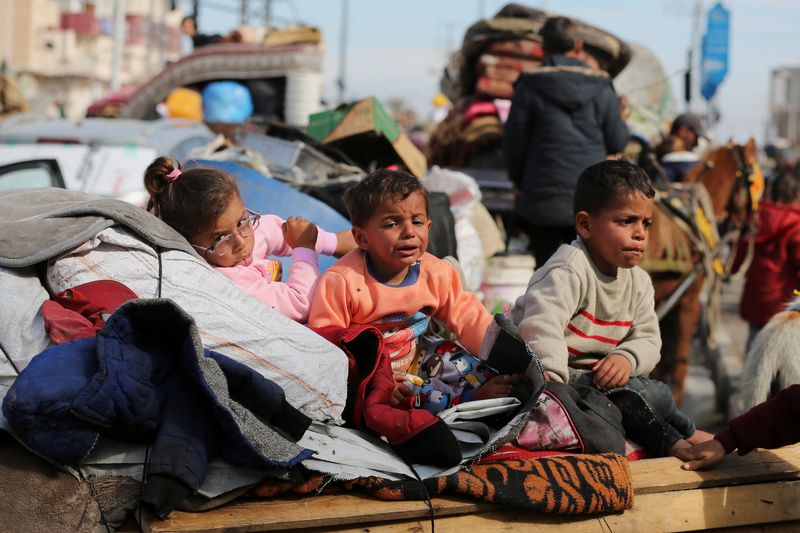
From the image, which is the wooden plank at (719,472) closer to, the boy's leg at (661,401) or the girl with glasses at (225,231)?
the boy's leg at (661,401)

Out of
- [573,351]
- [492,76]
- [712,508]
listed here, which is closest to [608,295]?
[573,351]

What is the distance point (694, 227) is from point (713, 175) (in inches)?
49.9

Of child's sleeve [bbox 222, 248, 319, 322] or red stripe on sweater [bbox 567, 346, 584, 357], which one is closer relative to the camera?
child's sleeve [bbox 222, 248, 319, 322]

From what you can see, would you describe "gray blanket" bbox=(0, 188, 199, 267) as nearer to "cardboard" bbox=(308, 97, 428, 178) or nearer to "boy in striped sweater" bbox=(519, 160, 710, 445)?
"boy in striped sweater" bbox=(519, 160, 710, 445)

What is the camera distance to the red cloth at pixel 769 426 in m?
2.80

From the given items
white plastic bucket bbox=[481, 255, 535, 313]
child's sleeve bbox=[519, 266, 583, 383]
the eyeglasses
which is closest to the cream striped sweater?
child's sleeve bbox=[519, 266, 583, 383]

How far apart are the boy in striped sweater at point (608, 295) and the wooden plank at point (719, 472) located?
28cm

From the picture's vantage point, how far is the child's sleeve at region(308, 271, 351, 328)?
2.99m

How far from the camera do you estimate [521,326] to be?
3084mm

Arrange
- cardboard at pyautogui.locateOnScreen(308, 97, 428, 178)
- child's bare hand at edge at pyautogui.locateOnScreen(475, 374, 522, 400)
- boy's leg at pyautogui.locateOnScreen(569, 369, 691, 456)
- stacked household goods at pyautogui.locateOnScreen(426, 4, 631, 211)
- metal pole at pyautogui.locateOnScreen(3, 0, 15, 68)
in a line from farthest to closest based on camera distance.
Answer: metal pole at pyautogui.locateOnScreen(3, 0, 15, 68), stacked household goods at pyautogui.locateOnScreen(426, 4, 631, 211), cardboard at pyautogui.locateOnScreen(308, 97, 428, 178), boy's leg at pyautogui.locateOnScreen(569, 369, 691, 456), child's bare hand at edge at pyautogui.locateOnScreen(475, 374, 522, 400)

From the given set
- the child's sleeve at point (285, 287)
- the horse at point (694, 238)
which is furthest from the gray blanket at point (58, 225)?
the horse at point (694, 238)

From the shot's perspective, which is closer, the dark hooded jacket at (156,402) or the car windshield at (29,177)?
the dark hooded jacket at (156,402)

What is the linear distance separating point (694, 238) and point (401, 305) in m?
4.31

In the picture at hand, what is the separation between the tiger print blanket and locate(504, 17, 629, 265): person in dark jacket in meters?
3.46
